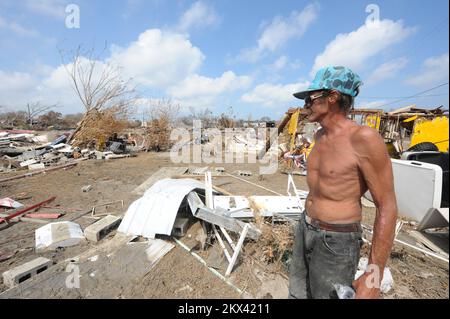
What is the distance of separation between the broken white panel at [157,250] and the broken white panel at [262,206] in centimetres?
109

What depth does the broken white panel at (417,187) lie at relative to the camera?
3.87 m

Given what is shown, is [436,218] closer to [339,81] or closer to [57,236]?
[339,81]

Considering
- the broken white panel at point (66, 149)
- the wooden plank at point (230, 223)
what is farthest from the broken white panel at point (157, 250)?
the broken white panel at point (66, 149)

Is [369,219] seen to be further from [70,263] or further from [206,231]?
[70,263]

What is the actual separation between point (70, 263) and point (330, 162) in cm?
357

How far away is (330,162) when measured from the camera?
146 centimetres

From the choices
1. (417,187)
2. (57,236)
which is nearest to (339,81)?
(417,187)

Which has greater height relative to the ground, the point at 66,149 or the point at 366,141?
the point at 366,141

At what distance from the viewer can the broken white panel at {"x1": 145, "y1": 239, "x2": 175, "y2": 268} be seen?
10.4 feet

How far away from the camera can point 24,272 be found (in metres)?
2.83

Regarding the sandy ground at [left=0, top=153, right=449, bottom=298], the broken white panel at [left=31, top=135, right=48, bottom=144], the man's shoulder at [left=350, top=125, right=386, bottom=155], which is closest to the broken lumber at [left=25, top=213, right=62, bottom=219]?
the sandy ground at [left=0, top=153, right=449, bottom=298]

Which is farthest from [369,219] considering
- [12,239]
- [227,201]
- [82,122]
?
[82,122]

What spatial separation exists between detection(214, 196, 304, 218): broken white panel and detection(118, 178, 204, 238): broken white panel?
726mm

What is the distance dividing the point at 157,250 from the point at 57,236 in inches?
72.4
